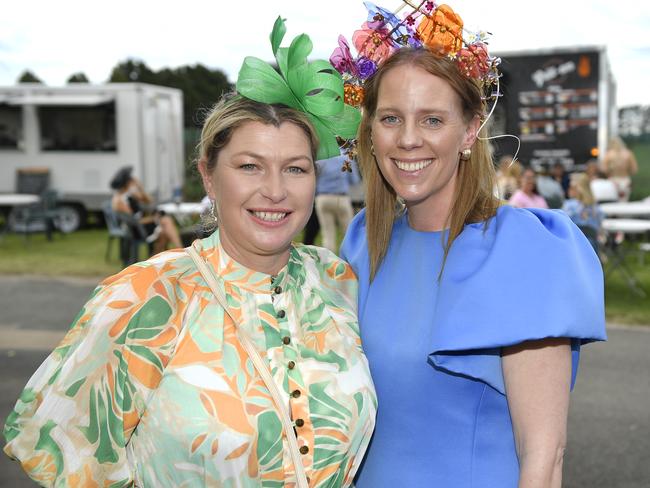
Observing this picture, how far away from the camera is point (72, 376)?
1.72m

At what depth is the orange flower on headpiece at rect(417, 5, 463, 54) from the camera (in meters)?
1.99

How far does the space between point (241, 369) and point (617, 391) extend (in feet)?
15.1

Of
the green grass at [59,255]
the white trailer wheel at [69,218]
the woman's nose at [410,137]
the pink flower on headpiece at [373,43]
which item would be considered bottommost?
the green grass at [59,255]

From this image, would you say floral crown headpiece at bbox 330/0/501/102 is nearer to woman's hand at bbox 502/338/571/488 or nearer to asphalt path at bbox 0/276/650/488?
woman's hand at bbox 502/338/571/488

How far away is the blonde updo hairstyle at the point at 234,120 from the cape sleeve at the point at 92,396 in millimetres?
457

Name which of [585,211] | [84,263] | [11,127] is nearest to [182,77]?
[11,127]

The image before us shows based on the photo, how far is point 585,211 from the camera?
330 inches

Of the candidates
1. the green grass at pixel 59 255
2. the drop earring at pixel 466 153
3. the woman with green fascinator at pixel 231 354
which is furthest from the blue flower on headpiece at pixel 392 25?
the green grass at pixel 59 255

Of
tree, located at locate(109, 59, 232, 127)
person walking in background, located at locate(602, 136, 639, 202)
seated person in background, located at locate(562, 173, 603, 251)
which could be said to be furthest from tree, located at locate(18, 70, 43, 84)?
seated person in background, located at locate(562, 173, 603, 251)

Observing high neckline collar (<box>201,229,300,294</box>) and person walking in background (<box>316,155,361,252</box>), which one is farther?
person walking in background (<box>316,155,361,252</box>)

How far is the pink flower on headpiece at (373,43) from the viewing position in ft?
6.92

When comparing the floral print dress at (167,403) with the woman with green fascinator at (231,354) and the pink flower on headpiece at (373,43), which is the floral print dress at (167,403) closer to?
the woman with green fascinator at (231,354)

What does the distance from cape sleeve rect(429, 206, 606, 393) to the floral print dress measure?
0.34 metres

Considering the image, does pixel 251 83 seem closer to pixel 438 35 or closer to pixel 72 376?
pixel 438 35
